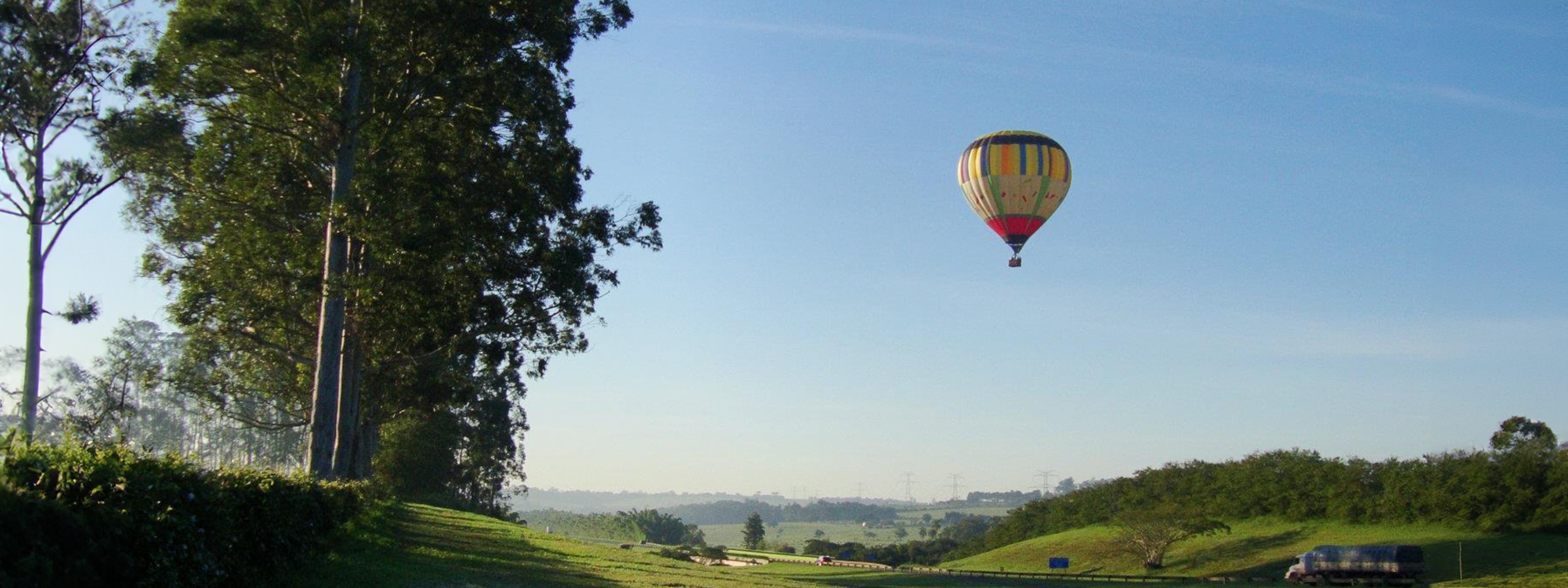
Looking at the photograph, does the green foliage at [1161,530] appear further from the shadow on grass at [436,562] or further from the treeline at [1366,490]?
the shadow on grass at [436,562]

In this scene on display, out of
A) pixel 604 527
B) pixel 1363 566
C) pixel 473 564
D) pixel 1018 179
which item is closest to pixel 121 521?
pixel 473 564

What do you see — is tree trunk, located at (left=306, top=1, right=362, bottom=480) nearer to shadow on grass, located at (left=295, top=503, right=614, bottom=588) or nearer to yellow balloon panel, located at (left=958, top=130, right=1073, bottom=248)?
shadow on grass, located at (left=295, top=503, right=614, bottom=588)

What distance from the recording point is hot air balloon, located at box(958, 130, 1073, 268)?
180 ft

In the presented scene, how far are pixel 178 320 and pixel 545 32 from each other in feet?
43.2

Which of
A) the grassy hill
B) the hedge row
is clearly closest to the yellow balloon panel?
the grassy hill

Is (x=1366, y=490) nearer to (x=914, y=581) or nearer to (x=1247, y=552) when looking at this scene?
(x=1247, y=552)

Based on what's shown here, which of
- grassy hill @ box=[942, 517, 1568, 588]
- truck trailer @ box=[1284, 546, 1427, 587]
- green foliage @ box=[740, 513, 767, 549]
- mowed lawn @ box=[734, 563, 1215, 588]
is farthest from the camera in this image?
green foliage @ box=[740, 513, 767, 549]

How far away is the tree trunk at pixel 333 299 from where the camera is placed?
26797 mm

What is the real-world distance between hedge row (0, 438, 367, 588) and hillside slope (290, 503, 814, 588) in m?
2.53

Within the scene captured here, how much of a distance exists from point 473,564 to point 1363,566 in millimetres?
43451

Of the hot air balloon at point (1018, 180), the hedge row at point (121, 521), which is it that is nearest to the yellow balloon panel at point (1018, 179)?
the hot air balloon at point (1018, 180)

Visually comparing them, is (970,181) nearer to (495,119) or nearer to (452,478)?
(495,119)

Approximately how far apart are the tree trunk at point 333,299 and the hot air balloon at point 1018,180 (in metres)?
33.8

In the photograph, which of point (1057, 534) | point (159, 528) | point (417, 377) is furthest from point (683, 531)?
point (159, 528)
